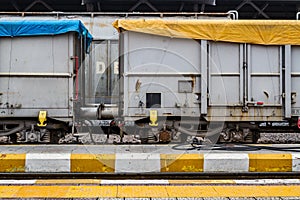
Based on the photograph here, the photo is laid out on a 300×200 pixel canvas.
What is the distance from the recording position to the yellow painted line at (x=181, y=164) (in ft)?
18.7

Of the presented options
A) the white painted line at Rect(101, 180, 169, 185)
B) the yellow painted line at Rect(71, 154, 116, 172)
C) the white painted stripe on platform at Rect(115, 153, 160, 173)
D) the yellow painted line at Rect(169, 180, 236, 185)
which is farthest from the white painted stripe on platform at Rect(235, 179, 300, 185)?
the yellow painted line at Rect(71, 154, 116, 172)

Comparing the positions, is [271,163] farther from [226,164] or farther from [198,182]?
[198,182]

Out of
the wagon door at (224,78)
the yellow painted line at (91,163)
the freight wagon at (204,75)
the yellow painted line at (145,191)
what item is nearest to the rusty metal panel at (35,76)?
the freight wagon at (204,75)

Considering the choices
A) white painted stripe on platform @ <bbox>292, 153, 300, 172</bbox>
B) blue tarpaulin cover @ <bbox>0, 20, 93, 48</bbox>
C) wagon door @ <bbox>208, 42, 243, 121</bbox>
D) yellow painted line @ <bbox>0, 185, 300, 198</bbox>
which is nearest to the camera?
yellow painted line @ <bbox>0, 185, 300, 198</bbox>

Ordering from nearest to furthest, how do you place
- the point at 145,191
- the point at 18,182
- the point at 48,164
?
the point at 145,191 → the point at 18,182 → the point at 48,164

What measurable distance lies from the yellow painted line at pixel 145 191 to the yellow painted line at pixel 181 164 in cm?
79

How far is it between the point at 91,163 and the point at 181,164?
1.30 m

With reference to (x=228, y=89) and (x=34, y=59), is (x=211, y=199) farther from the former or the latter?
(x=34, y=59)

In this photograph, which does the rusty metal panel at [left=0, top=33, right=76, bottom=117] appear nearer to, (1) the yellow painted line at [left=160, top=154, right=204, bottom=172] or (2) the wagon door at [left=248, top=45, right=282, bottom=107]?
(1) the yellow painted line at [left=160, top=154, right=204, bottom=172]

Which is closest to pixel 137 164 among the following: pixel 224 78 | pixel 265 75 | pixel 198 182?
pixel 198 182

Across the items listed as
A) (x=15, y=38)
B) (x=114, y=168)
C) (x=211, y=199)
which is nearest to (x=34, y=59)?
(x=15, y=38)

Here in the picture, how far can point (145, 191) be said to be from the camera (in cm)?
470

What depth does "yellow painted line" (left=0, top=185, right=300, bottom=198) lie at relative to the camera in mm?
4500

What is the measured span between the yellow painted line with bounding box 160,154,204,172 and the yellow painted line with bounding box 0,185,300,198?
0.79 metres
